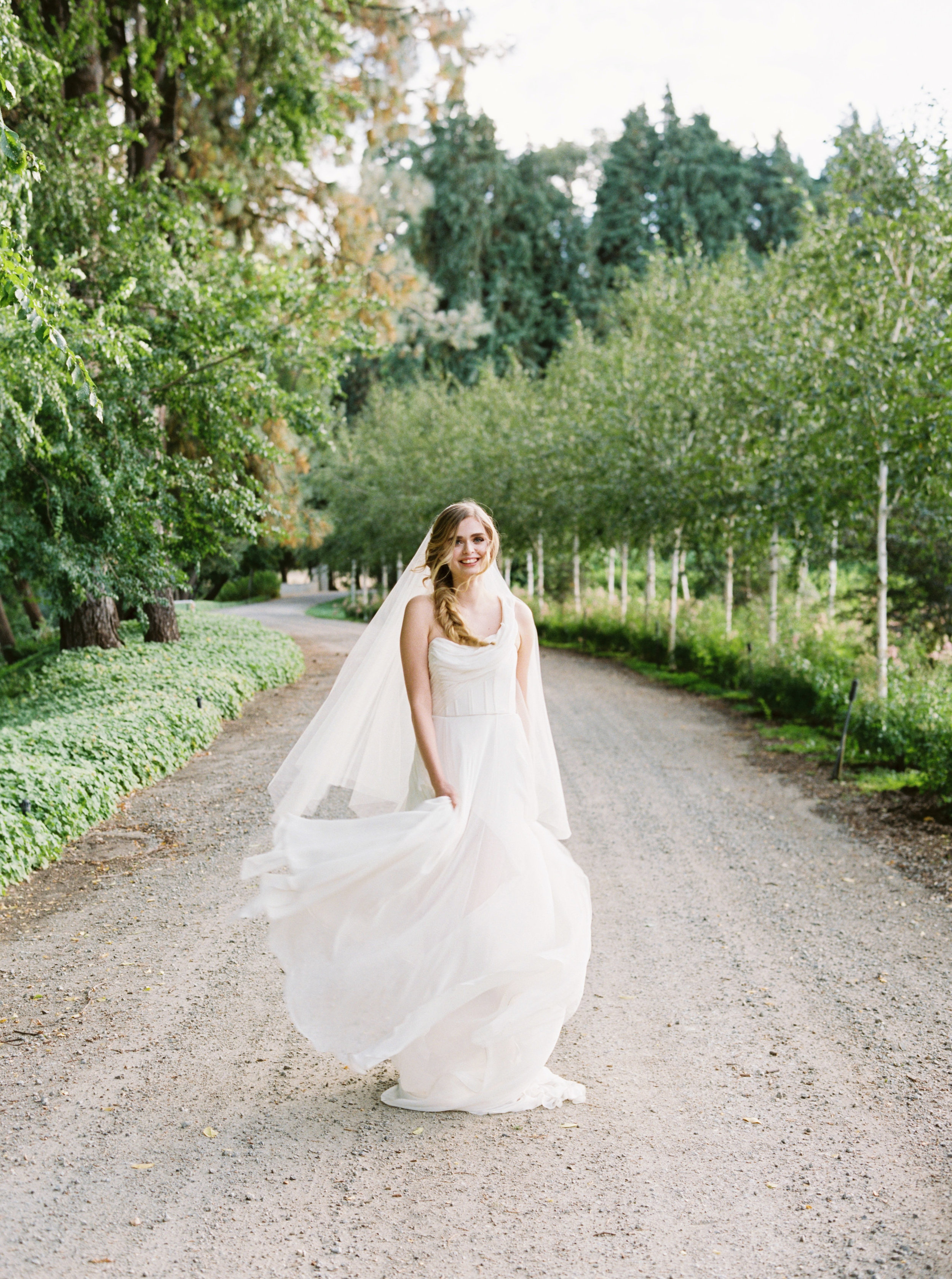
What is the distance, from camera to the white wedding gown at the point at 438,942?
12.4 ft

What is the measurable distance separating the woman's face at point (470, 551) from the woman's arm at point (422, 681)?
175 millimetres

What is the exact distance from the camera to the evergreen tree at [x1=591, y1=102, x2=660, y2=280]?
53.8 metres

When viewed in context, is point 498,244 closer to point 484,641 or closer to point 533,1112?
point 484,641

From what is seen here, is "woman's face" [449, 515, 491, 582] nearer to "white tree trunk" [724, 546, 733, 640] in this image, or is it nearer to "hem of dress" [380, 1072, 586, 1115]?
"hem of dress" [380, 1072, 586, 1115]

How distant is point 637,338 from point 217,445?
12796 mm

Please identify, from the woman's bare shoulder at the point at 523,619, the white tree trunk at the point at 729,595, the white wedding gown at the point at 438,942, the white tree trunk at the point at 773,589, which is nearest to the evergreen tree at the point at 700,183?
the white tree trunk at the point at 729,595

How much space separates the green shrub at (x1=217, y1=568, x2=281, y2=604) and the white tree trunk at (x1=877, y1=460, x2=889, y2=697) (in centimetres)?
4824

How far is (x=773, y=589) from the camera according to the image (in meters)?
17.0

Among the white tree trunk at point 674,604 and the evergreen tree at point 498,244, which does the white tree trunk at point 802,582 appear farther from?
the evergreen tree at point 498,244

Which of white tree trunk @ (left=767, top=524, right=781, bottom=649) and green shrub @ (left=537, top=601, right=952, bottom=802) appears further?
white tree trunk @ (left=767, top=524, right=781, bottom=649)

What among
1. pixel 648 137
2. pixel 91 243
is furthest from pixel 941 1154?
pixel 648 137

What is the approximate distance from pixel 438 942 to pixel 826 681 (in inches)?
430

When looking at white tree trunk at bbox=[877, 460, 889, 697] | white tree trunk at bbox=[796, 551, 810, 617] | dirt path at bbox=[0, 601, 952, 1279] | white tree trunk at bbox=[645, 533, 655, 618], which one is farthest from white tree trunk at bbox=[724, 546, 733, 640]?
dirt path at bbox=[0, 601, 952, 1279]

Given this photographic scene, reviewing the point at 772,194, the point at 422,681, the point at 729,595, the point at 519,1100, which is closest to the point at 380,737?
the point at 422,681
